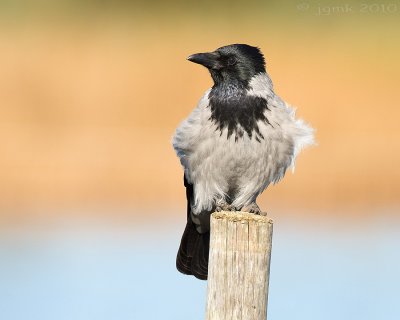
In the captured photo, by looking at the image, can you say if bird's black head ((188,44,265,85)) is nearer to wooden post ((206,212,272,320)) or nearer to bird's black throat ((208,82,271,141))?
bird's black throat ((208,82,271,141))

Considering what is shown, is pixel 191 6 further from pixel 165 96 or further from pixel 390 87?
pixel 390 87

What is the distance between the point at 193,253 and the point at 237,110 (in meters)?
0.90

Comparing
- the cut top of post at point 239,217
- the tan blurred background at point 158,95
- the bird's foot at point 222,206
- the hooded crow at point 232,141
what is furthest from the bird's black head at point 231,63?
the tan blurred background at point 158,95

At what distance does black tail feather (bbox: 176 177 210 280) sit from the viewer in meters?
6.95

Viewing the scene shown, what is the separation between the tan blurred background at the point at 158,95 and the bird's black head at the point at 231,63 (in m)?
4.50

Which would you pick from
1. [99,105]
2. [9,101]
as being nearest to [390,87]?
[99,105]

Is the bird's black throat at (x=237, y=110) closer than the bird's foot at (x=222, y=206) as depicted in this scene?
Yes

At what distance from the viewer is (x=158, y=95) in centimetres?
1316

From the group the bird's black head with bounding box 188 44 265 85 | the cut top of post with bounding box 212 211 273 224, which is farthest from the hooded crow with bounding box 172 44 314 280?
the cut top of post with bounding box 212 211 273 224

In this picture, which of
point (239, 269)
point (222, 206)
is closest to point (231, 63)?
point (222, 206)

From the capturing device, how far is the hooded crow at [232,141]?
6.68m

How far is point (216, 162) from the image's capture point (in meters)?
6.76

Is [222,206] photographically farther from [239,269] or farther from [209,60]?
[239,269]

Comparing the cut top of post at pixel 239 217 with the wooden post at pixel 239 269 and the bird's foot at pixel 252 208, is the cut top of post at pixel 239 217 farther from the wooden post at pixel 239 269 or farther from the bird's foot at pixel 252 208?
the bird's foot at pixel 252 208
